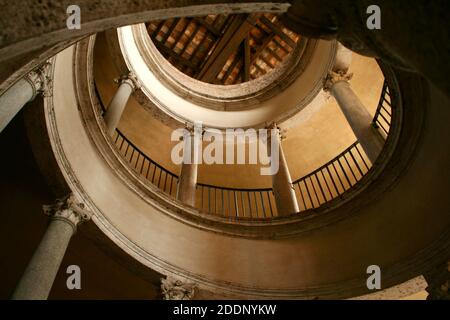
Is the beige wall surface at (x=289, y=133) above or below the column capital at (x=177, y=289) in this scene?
above

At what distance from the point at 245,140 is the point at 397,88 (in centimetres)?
655

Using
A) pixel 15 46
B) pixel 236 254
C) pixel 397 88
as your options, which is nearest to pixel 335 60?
pixel 397 88

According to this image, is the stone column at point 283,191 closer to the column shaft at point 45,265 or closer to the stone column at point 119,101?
the stone column at point 119,101

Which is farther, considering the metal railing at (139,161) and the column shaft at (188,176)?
the metal railing at (139,161)

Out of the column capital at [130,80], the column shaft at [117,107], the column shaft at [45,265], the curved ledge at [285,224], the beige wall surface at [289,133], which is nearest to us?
the column shaft at [45,265]

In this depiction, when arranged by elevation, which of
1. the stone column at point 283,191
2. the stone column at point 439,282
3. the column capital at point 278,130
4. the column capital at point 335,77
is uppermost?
the column capital at point 278,130

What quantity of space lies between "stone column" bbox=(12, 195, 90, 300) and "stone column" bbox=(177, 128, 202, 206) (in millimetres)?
3362

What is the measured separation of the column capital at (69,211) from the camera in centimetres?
546

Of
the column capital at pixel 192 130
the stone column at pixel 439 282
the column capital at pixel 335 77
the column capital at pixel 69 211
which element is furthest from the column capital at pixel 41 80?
the column capital at pixel 335 77

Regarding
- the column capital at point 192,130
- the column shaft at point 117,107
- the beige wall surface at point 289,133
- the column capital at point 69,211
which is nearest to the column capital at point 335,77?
the beige wall surface at point 289,133

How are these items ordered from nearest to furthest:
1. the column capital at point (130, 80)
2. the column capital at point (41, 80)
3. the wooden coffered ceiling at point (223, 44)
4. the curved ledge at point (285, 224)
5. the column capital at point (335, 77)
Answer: the column capital at point (41, 80) → the curved ledge at point (285, 224) → the column capital at point (335, 77) → the column capital at point (130, 80) → the wooden coffered ceiling at point (223, 44)

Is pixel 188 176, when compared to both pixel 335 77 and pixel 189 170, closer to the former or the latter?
pixel 189 170

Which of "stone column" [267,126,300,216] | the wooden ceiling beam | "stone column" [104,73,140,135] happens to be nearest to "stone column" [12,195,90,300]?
"stone column" [104,73,140,135]

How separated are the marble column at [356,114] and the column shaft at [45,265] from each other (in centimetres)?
561
